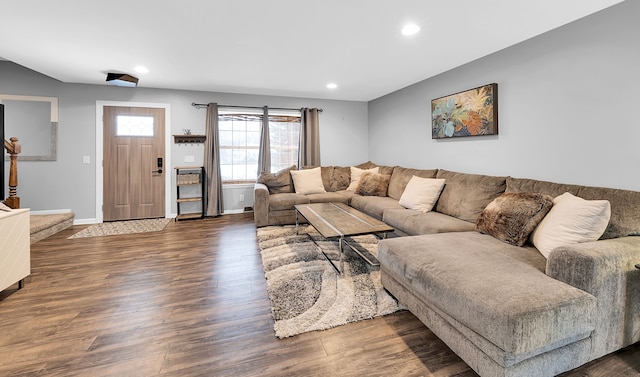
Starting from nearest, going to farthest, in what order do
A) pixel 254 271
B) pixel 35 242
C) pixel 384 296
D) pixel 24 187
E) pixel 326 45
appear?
pixel 384 296 → pixel 254 271 → pixel 326 45 → pixel 35 242 → pixel 24 187

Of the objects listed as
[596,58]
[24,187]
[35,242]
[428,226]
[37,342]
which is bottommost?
[37,342]

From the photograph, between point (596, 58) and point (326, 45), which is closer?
point (596, 58)

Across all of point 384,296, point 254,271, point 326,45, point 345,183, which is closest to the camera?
point 384,296

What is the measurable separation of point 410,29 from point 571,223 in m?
2.05

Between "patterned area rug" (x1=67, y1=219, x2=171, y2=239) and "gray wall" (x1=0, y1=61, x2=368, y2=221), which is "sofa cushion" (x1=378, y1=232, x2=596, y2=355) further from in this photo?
"gray wall" (x1=0, y1=61, x2=368, y2=221)

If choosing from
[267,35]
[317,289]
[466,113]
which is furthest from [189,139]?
[466,113]

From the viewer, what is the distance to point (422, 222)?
2.93 m

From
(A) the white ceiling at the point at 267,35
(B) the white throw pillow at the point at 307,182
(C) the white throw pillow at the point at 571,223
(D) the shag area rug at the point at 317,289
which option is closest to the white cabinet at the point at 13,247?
(A) the white ceiling at the point at 267,35

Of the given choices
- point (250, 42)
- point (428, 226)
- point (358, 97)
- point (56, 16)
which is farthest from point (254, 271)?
point (358, 97)

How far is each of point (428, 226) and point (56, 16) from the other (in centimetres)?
386

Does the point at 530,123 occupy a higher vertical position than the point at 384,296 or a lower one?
higher

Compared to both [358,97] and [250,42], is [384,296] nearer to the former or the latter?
[250,42]

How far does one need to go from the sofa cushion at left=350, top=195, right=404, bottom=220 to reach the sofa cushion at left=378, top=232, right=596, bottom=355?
174 cm

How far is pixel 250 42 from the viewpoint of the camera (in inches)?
114
